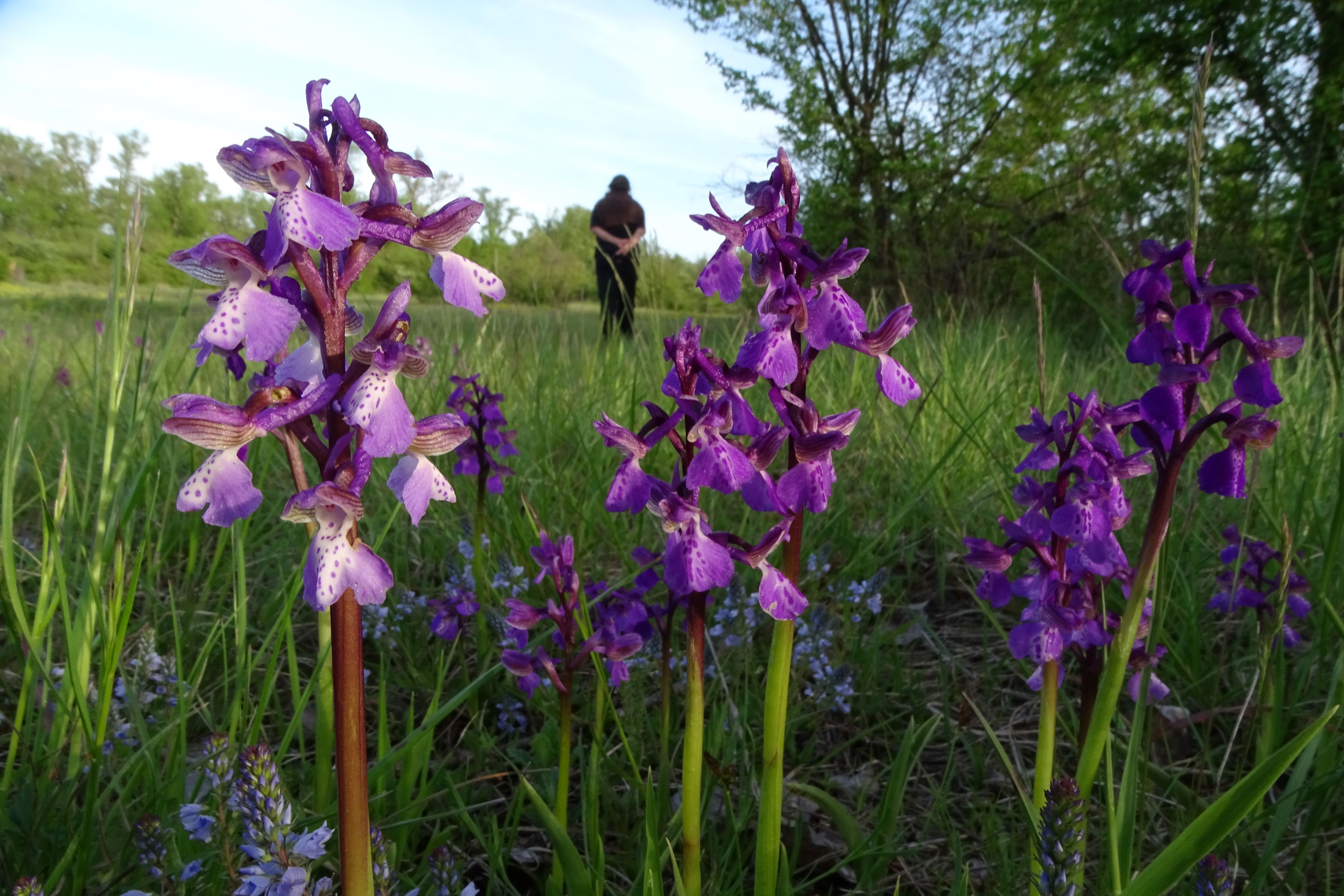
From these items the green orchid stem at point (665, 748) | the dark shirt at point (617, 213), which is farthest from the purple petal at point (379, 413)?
the dark shirt at point (617, 213)

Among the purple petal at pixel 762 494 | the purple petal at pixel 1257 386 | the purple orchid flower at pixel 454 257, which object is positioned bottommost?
the purple petal at pixel 762 494

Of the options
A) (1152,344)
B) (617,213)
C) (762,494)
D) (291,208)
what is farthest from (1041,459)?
(617,213)

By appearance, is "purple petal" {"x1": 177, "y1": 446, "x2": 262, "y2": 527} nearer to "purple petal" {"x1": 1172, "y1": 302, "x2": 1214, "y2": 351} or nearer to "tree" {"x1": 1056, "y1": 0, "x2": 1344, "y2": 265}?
"purple petal" {"x1": 1172, "y1": 302, "x2": 1214, "y2": 351}

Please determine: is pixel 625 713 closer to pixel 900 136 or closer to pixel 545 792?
pixel 545 792

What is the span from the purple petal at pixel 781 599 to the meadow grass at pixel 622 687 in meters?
0.35

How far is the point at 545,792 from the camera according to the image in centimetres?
202

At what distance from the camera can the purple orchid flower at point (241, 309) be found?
0.91 meters

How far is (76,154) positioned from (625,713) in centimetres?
1956

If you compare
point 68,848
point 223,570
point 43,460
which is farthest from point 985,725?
point 43,460

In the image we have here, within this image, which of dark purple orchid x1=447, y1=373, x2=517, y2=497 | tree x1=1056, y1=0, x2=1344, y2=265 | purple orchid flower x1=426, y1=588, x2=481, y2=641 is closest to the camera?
purple orchid flower x1=426, y1=588, x2=481, y2=641

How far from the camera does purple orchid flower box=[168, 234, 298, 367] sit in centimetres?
91

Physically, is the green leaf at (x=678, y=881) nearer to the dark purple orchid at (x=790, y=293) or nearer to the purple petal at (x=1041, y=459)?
the dark purple orchid at (x=790, y=293)

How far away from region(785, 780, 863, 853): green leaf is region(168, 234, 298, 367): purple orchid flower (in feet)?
4.41

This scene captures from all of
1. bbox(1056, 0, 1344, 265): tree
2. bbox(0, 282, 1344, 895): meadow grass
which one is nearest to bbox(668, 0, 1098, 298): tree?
bbox(1056, 0, 1344, 265): tree
